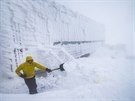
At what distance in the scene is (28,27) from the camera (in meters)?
6.89

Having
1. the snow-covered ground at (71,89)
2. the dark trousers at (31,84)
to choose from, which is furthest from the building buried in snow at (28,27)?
the dark trousers at (31,84)

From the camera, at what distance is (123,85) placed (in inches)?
207

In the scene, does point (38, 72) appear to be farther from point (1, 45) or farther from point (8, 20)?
point (8, 20)

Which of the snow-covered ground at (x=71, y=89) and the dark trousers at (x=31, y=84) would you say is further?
the dark trousers at (x=31, y=84)

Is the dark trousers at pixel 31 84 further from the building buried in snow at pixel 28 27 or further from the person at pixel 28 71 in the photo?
the building buried in snow at pixel 28 27

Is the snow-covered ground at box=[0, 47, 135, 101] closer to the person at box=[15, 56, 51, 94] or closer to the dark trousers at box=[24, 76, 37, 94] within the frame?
the dark trousers at box=[24, 76, 37, 94]

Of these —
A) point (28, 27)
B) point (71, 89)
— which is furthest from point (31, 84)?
point (28, 27)

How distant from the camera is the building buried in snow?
5996mm

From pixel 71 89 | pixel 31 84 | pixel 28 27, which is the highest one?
pixel 28 27

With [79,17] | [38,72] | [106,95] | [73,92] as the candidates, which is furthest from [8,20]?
[79,17]

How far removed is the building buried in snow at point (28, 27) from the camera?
600 cm

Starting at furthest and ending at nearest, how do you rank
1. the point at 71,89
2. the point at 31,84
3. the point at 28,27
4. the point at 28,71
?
the point at 28,27
the point at 31,84
the point at 28,71
the point at 71,89

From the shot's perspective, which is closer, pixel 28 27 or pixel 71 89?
pixel 71 89

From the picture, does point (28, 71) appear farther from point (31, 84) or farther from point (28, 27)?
point (28, 27)
